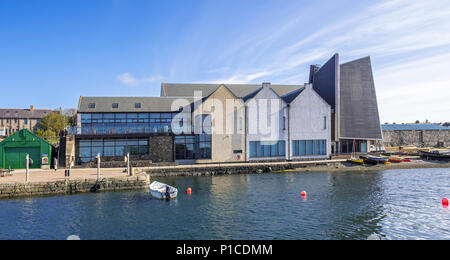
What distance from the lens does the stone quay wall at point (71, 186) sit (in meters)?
27.6

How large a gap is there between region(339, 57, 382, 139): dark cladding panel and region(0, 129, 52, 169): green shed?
163 ft

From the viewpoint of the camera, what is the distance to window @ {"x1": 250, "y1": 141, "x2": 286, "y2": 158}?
46.2m

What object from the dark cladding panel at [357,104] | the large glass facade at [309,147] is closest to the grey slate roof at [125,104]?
the large glass facade at [309,147]

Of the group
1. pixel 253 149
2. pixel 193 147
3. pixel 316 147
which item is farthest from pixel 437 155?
pixel 193 147

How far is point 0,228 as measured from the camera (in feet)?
60.5

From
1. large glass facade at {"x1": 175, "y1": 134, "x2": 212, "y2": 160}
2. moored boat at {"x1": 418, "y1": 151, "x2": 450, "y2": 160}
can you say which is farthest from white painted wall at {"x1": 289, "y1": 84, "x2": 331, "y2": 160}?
moored boat at {"x1": 418, "y1": 151, "x2": 450, "y2": 160}

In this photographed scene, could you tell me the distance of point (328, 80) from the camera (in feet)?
178

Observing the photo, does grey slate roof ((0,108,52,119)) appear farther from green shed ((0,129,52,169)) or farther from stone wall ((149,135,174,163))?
stone wall ((149,135,174,163))

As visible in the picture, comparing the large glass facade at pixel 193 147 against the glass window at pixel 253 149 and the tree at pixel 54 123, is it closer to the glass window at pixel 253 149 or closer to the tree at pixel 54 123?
the glass window at pixel 253 149

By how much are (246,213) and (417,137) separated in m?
75.5
